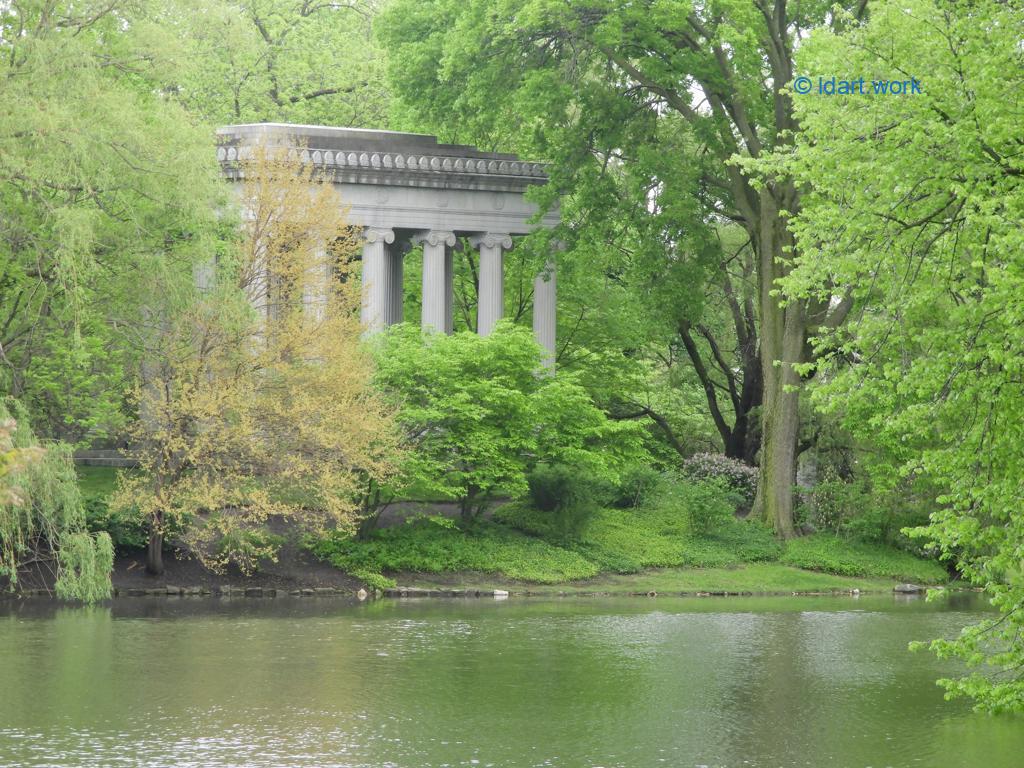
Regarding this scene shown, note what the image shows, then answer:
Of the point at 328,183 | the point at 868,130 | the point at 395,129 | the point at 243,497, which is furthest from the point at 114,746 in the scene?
the point at 395,129

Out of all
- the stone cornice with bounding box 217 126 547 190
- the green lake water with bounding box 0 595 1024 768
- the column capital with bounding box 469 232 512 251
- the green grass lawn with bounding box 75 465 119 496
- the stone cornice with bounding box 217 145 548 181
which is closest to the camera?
the green lake water with bounding box 0 595 1024 768

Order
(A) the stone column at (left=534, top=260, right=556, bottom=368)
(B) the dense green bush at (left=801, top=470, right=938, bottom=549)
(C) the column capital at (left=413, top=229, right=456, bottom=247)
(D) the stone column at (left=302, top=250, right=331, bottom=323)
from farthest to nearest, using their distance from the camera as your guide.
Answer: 1. (A) the stone column at (left=534, top=260, right=556, bottom=368)
2. (C) the column capital at (left=413, top=229, right=456, bottom=247)
3. (B) the dense green bush at (left=801, top=470, right=938, bottom=549)
4. (D) the stone column at (left=302, top=250, right=331, bottom=323)

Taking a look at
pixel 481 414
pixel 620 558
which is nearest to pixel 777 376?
pixel 620 558

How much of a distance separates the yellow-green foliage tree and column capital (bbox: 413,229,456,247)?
9828mm

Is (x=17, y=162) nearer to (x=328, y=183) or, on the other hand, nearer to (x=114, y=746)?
(x=328, y=183)

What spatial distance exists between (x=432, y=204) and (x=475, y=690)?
24.7m

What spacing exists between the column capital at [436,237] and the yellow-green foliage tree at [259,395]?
9.83 metres

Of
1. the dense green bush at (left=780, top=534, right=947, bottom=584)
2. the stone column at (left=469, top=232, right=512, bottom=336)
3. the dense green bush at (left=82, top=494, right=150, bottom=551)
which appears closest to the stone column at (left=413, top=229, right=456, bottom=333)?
the stone column at (left=469, top=232, right=512, bottom=336)

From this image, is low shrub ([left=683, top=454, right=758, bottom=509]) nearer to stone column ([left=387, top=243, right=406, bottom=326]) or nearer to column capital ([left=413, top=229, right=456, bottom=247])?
column capital ([left=413, top=229, right=456, bottom=247])

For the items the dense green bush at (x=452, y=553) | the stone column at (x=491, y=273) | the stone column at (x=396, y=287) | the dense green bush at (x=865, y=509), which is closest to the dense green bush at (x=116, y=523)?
the dense green bush at (x=452, y=553)

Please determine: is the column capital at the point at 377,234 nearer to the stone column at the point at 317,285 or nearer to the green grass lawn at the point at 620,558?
the stone column at the point at 317,285

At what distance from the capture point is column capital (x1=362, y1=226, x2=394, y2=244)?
39.5 m

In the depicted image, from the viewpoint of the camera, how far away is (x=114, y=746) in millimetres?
13414

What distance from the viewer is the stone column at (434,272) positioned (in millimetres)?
40406
